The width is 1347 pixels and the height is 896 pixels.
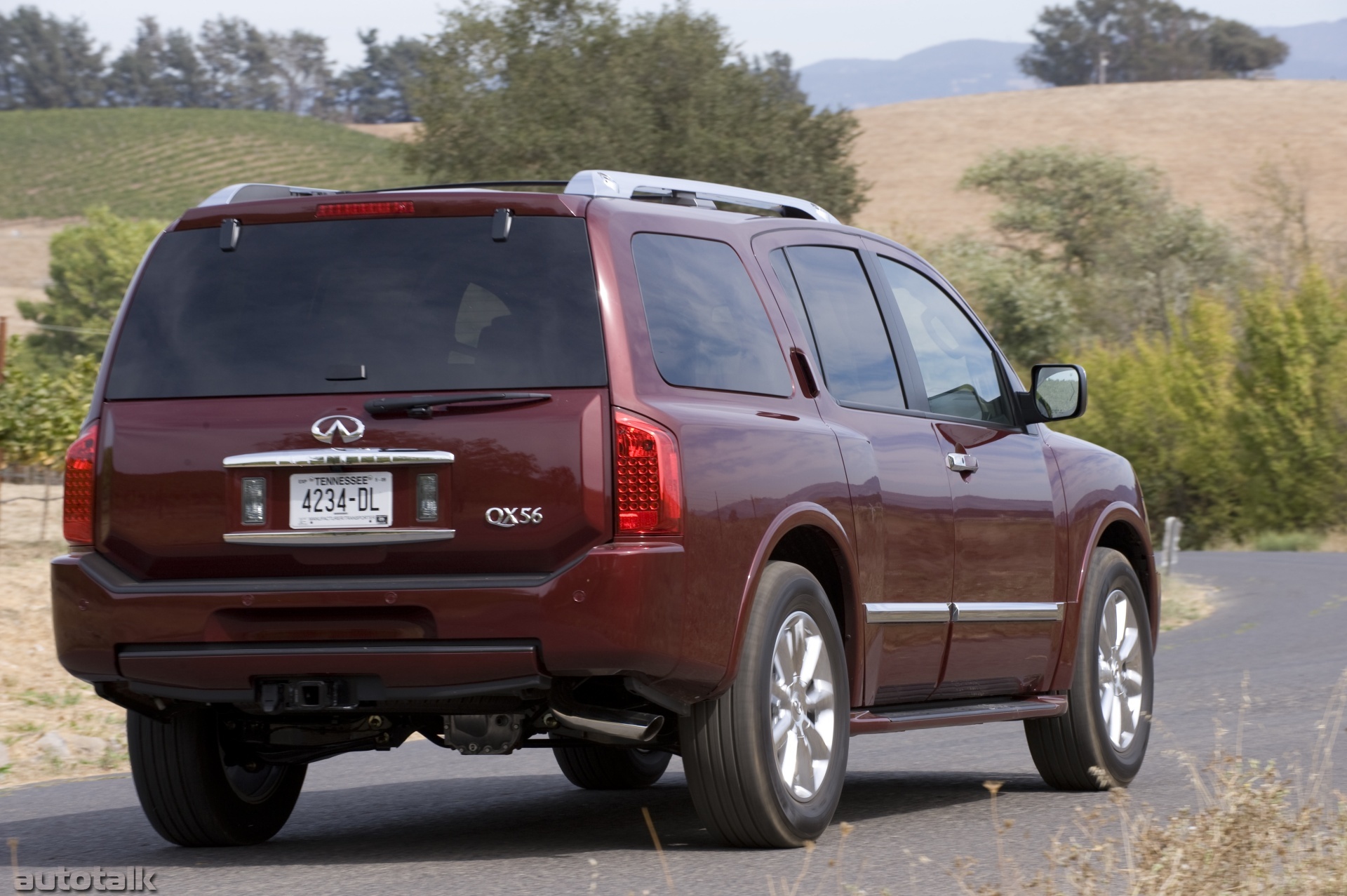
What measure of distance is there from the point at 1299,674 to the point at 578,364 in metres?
8.96

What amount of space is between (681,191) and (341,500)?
170 cm

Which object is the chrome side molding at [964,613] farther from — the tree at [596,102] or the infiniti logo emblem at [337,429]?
the tree at [596,102]

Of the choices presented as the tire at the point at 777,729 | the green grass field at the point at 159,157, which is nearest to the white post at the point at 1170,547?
the tire at the point at 777,729

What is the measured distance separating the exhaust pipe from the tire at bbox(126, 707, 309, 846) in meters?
1.35

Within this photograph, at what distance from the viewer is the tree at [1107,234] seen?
2264 inches

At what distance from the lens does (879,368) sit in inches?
262

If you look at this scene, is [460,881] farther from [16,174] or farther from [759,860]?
[16,174]

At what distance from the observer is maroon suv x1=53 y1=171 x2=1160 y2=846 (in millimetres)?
5152

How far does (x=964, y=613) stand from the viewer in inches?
267

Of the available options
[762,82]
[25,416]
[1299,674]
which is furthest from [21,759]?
[762,82]

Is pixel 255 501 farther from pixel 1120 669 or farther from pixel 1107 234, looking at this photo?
pixel 1107 234

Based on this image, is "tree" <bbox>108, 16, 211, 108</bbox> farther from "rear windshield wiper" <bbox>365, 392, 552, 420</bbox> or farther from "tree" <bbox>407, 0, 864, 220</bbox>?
"rear windshield wiper" <bbox>365, 392, 552, 420</bbox>

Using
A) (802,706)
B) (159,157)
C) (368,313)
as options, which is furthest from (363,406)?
(159,157)

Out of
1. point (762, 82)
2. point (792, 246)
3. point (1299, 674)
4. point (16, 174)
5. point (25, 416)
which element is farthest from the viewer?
point (16, 174)
